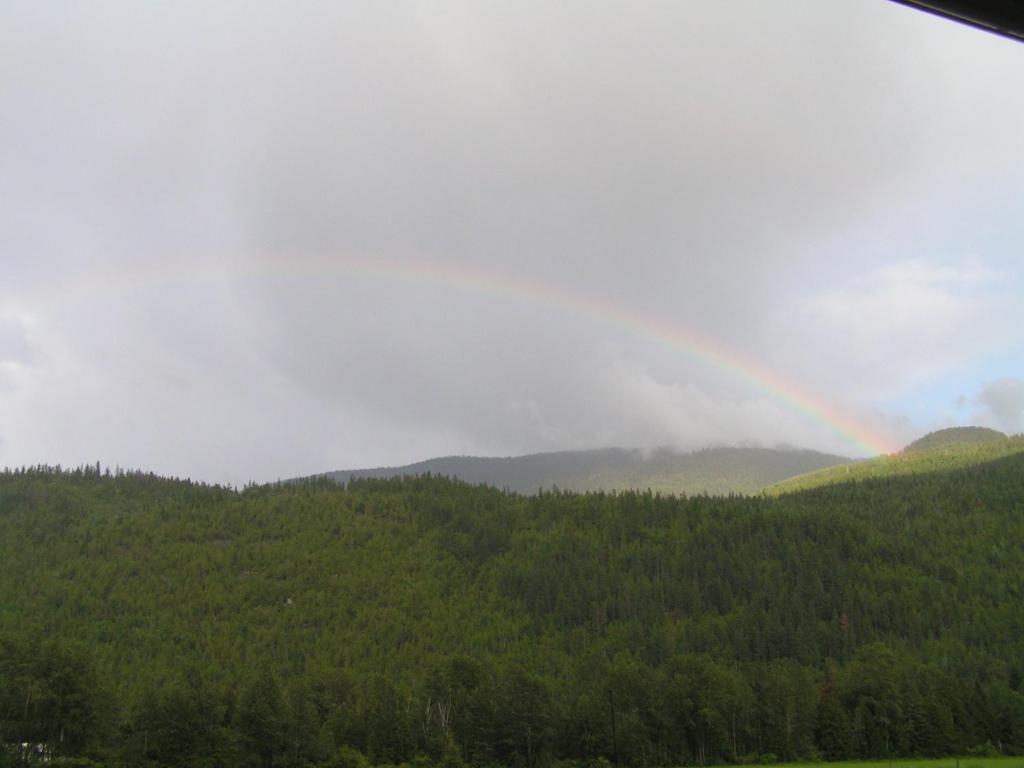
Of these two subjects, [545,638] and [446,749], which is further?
[545,638]

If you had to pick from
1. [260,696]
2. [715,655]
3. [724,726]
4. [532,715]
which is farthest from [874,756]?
[260,696]

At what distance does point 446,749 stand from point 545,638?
90551 millimetres

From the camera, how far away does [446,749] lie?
101188mm

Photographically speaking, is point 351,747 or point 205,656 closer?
point 351,747

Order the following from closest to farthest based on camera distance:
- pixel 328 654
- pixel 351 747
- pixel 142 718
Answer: pixel 142 718 < pixel 351 747 < pixel 328 654

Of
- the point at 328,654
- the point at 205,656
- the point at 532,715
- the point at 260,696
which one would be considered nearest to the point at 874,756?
the point at 532,715

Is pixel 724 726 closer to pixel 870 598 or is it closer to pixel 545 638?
pixel 545 638

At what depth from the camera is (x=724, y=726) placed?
104062 mm

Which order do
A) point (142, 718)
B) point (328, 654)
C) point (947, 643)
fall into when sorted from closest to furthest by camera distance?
point (142, 718), point (947, 643), point (328, 654)

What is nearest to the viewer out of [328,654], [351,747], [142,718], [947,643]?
[142,718]

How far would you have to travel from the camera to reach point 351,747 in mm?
106562

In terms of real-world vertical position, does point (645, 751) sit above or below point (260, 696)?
below

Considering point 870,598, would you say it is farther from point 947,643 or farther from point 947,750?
point 947,750

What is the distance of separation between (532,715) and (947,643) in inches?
3758
